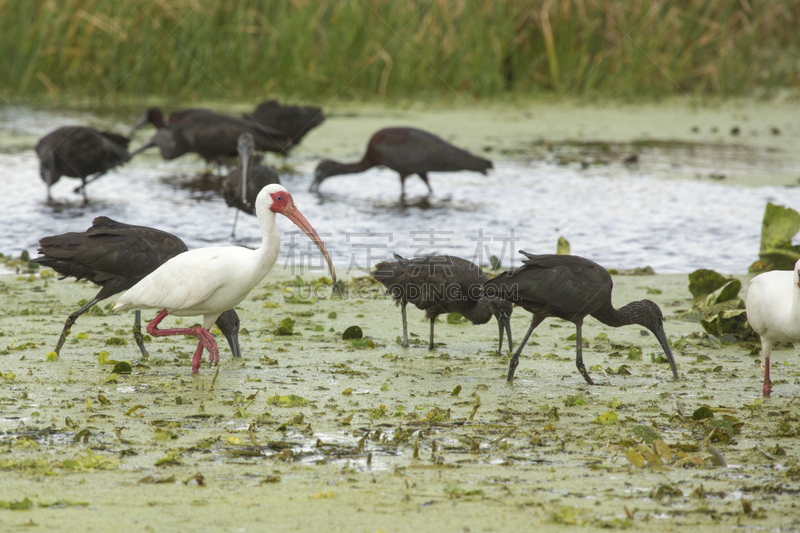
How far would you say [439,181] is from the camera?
35.0 feet

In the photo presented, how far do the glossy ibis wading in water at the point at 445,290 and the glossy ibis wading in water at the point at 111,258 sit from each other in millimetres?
1000

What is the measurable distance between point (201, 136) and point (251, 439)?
6.79 m

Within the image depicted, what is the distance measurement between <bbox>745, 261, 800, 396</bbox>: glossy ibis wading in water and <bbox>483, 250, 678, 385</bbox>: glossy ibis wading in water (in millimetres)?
434

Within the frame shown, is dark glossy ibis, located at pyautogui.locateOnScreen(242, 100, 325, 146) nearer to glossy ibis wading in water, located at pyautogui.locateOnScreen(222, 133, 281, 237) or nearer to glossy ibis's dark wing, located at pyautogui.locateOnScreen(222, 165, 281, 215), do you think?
glossy ibis wading in water, located at pyautogui.locateOnScreen(222, 133, 281, 237)

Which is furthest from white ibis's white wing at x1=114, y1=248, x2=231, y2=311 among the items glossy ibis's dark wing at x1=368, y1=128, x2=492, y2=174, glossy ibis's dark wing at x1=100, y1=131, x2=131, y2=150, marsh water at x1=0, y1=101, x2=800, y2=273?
glossy ibis's dark wing at x1=100, y1=131, x2=131, y2=150

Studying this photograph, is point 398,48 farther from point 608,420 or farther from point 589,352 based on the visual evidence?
point 608,420

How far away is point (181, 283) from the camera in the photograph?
4.30 meters

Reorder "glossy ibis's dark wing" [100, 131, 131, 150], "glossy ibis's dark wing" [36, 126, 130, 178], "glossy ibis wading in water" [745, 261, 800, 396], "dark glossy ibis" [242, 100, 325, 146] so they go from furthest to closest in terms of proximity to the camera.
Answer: "dark glossy ibis" [242, 100, 325, 146] → "glossy ibis's dark wing" [100, 131, 131, 150] → "glossy ibis's dark wing" [36, 126, 130, 178] → "glossy ibis wading in water" [745, 261, 800, 396]

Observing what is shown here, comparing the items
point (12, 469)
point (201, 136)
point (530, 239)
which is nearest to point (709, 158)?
point (530, 239)

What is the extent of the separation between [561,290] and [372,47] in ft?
30.1

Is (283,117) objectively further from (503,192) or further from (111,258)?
(111,258)

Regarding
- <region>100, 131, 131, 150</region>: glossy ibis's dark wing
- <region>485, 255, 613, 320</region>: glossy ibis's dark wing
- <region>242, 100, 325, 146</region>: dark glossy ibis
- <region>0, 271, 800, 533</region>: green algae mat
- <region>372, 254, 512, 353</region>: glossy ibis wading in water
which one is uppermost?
<region>242, 100, 325, 146</region>: dark glossy ibis

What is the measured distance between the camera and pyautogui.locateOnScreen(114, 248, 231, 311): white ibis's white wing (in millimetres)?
4273

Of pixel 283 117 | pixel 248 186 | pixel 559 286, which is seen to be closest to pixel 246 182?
pixel 248 186
